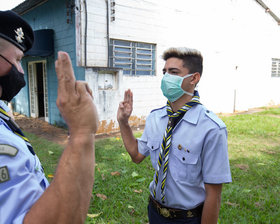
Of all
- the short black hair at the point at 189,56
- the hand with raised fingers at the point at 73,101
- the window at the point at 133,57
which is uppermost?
the window at the point at 133,57

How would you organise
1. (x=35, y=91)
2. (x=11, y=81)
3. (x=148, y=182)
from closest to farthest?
(x=11, y=81), (x=148, y=182), (x=35, y=91)

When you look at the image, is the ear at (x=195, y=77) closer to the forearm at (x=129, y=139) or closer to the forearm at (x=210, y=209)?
the forearm at (x=129, y=139)

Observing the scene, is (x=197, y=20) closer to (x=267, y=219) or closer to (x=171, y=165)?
(x=267, y=219)

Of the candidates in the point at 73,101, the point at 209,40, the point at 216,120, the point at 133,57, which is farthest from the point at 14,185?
the point at 209,40

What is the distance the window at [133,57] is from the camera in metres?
7.49

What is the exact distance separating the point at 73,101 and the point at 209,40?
34.1ft

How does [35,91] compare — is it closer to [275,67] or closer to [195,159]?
[195,159]

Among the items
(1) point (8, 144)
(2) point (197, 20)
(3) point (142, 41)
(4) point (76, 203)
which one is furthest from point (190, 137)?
(2) point (197, 20)

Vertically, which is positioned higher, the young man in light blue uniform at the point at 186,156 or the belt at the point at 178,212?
the young man in light blue uniform at the point at 186,156

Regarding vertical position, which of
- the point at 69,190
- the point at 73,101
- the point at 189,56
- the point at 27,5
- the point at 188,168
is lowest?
the point at 188,168

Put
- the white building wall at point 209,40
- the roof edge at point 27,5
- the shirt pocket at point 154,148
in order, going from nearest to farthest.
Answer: the shirt pocket at point 154,148 < the white building wall at point 209,40 < the roof edge at point 27,5

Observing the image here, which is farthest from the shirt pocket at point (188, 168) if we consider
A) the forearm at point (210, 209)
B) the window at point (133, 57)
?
the window at point (133, 57)

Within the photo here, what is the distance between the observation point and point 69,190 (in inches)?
31.8

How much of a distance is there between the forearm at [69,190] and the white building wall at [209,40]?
21.0 feet
